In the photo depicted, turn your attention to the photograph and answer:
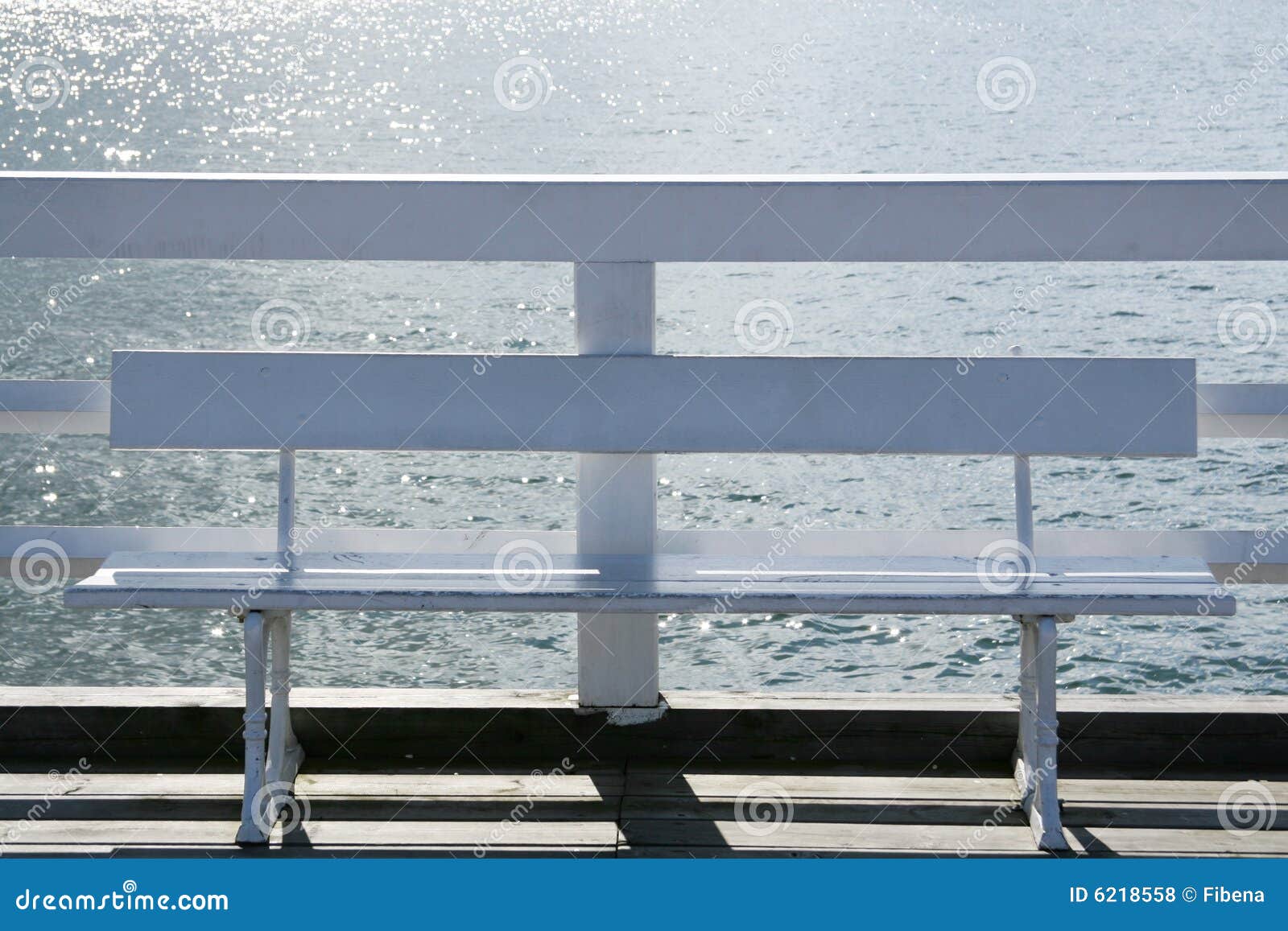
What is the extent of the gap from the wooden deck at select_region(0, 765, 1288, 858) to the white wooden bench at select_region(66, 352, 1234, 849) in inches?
4.8

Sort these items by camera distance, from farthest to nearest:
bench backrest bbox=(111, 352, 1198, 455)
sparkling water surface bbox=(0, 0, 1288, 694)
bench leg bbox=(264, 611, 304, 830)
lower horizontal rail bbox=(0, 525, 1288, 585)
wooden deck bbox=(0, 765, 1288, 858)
Answer: sparkling water surface bbox=(0, 0, 1288, 694), lower horizontal rail bbox=(0, 525, 1288, 585), bench backrest bbox=(111, 352, 1198, 455), bench leg bbox=(264, 611, 304, 830), wooden deck bbox=(0, 765, 1288, 858)

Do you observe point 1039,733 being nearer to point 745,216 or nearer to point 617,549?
point 617,549

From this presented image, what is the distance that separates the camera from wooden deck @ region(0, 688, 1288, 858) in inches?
108

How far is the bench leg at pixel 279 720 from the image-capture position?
2.86 meters

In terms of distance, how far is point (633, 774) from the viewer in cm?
303

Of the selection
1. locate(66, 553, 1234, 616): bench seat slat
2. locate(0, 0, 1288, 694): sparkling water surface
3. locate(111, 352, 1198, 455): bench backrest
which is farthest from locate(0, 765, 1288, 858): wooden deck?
locate(0, 0, 1288, 694): sparkling water surface

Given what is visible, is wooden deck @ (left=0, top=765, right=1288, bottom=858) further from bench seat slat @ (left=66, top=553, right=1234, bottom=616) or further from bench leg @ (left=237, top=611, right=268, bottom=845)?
bench seat slat @ (left=66, top=553, right=1234, bottom=616)

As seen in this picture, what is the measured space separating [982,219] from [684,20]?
161 feet

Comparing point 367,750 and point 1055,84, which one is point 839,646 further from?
point 1055,84

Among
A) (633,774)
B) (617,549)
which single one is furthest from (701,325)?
(633,774)

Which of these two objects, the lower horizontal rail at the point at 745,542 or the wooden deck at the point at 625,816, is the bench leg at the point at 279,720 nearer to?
the wooden deck at the point at 625,816

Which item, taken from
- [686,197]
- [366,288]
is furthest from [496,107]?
[686,197]

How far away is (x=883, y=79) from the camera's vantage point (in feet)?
91.1

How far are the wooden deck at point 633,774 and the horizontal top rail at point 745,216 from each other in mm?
890
